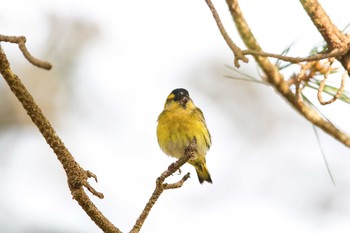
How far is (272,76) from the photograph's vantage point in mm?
1785

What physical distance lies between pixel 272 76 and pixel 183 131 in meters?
3.95

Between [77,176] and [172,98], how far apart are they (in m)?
3.69

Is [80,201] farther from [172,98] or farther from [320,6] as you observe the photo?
[172,98]

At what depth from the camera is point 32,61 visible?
71.6 inches

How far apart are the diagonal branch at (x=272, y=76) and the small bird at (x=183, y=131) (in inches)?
148

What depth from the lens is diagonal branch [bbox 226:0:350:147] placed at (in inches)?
69.7

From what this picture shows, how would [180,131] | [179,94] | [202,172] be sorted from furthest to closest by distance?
[179,94] < [202,172] < [180,131]

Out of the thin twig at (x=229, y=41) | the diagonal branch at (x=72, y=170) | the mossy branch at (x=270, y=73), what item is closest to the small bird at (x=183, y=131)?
the diagonal branch at (x=72, y=170)

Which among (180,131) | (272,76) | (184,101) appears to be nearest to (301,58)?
(272,76)

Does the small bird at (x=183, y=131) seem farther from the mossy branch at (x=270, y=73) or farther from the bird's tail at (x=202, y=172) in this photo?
the mossy branch at (x=270, y=73)

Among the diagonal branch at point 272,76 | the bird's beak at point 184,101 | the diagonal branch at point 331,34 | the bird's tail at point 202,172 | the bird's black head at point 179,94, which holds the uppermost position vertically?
the bird's black head at point 179,94

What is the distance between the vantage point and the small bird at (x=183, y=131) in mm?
5688

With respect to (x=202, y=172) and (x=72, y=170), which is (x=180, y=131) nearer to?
(x=202, y=172)

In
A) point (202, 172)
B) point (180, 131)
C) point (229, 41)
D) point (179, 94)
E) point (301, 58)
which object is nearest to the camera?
point (229, 41)
